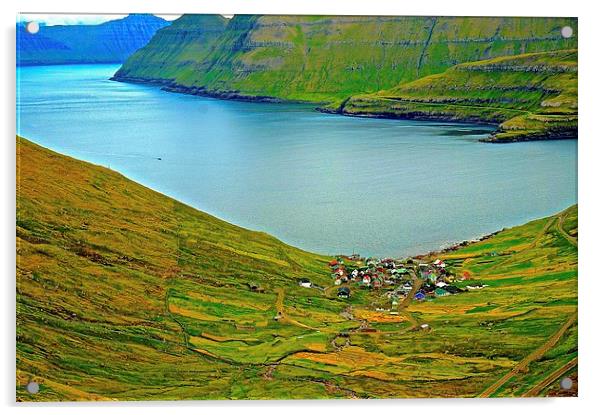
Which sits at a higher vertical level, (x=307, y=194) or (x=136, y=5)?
(x=136, y=5)

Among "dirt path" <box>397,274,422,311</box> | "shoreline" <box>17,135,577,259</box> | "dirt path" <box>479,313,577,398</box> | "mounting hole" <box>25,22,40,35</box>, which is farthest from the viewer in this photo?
"shoreline" <box>17,135,577,259</box>

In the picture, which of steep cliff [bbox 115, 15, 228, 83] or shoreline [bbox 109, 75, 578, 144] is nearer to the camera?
steep cliff [bbox 115, 15, 228, 83]

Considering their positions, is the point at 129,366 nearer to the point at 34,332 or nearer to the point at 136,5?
the point at 34,332

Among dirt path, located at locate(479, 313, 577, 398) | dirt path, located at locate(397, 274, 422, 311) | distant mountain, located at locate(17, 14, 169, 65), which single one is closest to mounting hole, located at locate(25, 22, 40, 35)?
distant mountain, located at locate(17, 14, 169, 65)

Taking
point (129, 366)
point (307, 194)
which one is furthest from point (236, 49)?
point (129, 366)

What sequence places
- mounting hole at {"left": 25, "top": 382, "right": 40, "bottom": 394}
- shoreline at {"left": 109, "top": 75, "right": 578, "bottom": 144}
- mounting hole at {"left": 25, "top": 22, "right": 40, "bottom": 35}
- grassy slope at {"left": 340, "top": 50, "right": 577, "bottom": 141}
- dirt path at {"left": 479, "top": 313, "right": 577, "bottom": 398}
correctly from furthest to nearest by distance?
shoreline at {"left": 109, "top": 75, "right": 578, "bottom": 144} < grassy slope at {"left": 340, "top": 50, "right": 577, "bottom": 141} < dirt path at {"left": 479, "top": 313, "right": 577, "bottom": 398} < mounting hole at {"left": 25, "top": 22, "right": 40, "bottom": 35} < mounting hole at {"left": 25, "top": 382, "right": 40, "bottom": 394}

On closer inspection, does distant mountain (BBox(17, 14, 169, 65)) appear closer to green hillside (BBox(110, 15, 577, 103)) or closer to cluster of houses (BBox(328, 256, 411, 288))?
green hillside (BBox(110, 15, 577, 103))
